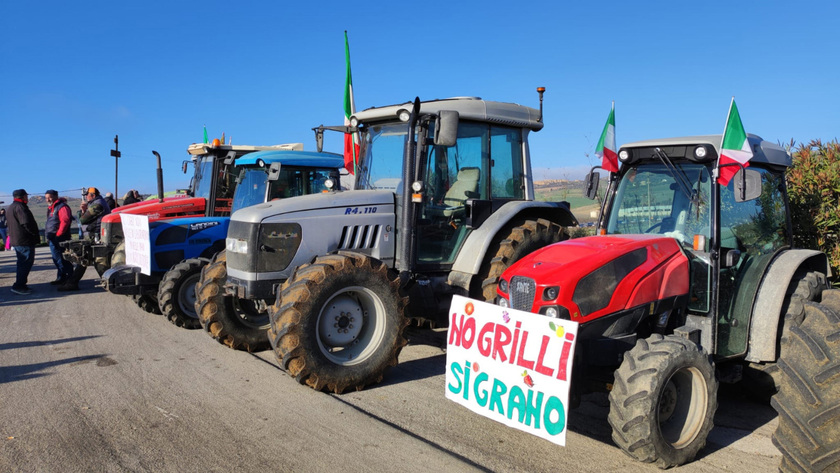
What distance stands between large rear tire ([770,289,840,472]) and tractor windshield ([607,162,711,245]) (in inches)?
48.8

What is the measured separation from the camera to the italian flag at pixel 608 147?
4754 millimetres

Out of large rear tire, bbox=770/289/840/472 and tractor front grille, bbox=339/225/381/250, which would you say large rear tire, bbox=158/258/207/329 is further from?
large rear tire, bbox=770/289/840/472

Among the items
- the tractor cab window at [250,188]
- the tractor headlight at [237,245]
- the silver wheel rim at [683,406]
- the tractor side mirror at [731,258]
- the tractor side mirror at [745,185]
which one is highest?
the tractor cab window at [250,188]

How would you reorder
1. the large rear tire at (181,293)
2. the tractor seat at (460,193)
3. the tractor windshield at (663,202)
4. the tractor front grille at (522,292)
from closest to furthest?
the tractor front grille at (522,292) < the tractor windshield at (663,202) < the tractor seat at (460,193) < the large rear tire at (181,293)

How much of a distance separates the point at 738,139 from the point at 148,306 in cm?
749

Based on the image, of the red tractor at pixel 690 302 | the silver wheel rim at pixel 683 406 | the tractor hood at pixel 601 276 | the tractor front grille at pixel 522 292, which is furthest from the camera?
the tractor front grille at pixel 522 292

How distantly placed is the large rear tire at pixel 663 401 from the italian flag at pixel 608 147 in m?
1.72

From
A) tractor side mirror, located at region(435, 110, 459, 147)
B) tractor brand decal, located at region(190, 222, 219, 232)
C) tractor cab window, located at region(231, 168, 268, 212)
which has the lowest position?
tractor brand decal, located at region(190, 222, 219, 232)

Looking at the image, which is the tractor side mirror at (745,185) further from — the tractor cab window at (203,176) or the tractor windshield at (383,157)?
the tractor cab window at (203,176)

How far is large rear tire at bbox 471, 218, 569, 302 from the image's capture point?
568 cm

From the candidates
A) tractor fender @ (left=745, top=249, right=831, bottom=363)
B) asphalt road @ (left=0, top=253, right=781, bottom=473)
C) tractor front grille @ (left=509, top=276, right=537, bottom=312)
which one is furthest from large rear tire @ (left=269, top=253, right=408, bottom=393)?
tractor fender @ (left=745, top=249, right=831, bottom=363)

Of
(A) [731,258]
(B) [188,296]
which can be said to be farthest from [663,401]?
(B) [188,296]

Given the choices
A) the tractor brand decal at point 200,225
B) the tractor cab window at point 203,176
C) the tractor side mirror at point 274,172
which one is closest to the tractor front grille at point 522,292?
the tractor side mirror at point 274,172

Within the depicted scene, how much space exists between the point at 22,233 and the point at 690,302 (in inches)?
421
